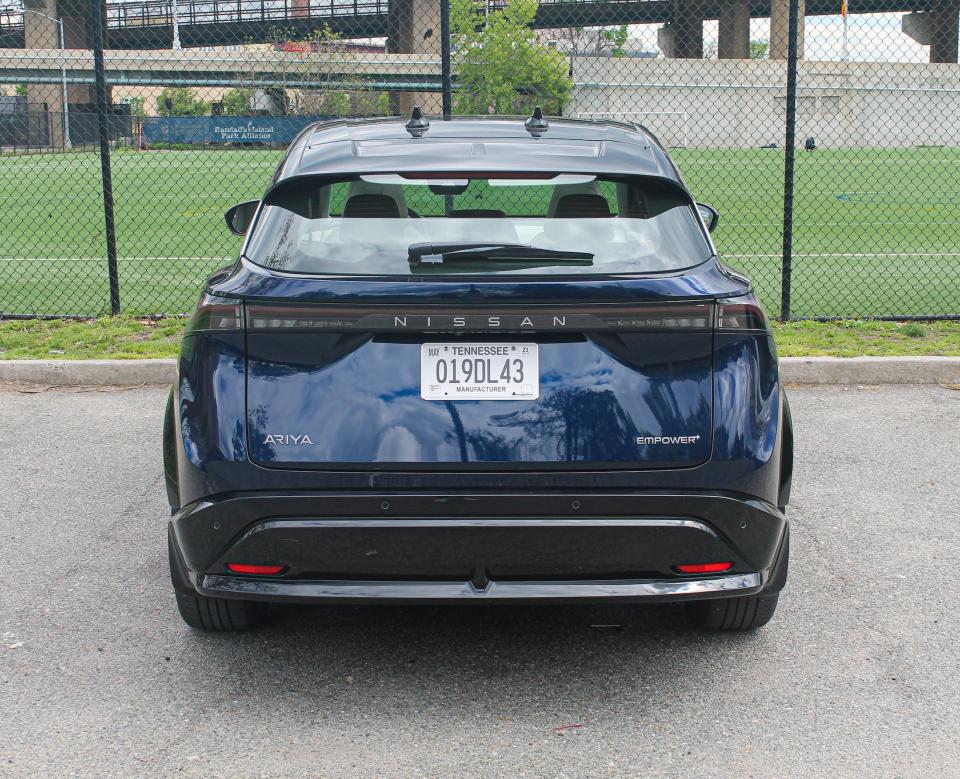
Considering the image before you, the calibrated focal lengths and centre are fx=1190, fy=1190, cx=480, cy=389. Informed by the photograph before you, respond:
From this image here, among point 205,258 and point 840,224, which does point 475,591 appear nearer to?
point 205,258

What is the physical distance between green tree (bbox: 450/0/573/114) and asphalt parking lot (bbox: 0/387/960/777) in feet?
23.4

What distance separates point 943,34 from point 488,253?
83.2m

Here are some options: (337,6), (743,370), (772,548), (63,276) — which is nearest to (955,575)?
(772,548)

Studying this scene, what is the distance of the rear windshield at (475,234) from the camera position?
3.43 metres

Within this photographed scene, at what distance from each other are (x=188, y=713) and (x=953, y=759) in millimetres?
2142

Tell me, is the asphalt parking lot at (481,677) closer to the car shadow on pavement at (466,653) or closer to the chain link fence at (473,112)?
the car shadow on pavement at (466,653)

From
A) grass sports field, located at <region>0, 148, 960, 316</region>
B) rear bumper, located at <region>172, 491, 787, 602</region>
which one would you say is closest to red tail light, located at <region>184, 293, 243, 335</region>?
rear bumper, located at <region>172, 491, 787, 602</region>

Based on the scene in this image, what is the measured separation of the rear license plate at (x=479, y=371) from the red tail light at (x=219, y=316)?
0.54 metres

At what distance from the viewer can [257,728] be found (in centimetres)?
338

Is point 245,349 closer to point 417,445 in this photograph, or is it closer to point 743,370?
point 417,445

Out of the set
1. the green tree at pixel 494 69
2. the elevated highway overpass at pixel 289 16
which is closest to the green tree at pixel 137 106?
the elevated highway overpass at pixel 289 16

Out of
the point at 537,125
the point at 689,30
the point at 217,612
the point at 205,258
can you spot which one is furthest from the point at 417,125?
the point at 689,30

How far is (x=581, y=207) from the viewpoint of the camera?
3754 millimetres

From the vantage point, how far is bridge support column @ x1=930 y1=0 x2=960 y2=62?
244 ft
